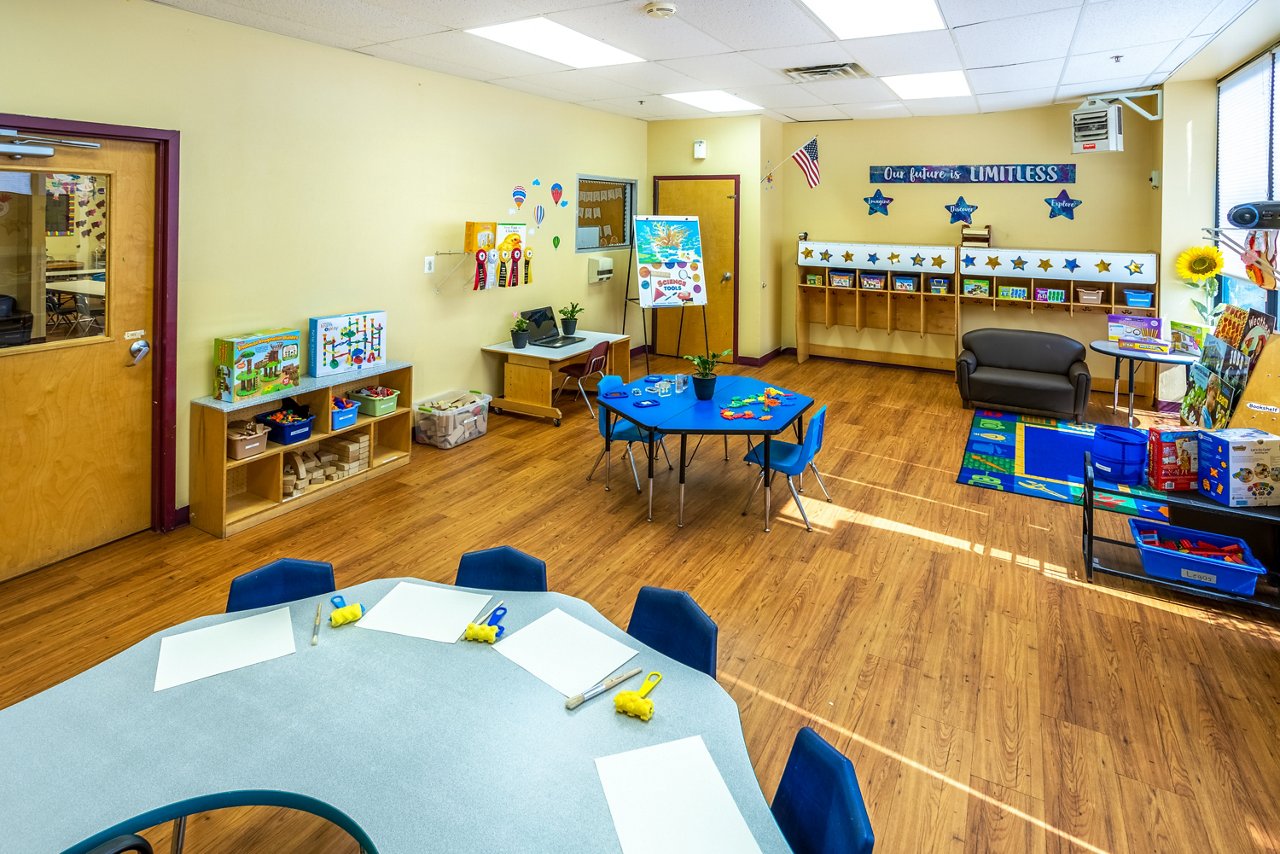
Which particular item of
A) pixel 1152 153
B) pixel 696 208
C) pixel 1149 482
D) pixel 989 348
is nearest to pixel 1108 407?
pixel 989 348

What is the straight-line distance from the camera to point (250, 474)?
492cm

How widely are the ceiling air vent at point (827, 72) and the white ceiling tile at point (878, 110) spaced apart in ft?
5.29

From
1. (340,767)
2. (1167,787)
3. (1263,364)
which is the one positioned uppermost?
(1263,364)

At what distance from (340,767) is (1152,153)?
29.4 ft

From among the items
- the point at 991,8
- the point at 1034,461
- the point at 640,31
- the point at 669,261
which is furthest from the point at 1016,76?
the point at 669,261

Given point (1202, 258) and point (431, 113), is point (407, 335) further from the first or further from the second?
point (1202, 258)

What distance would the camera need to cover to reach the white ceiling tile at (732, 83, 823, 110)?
6.78 meters

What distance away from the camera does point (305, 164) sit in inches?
198

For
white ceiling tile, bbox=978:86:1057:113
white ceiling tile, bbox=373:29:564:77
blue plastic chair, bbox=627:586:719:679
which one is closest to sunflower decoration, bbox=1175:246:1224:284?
white ceiling tile, bbox=978:86:1057:113

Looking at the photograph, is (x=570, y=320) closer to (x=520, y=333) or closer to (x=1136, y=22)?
(x=520, y=333)

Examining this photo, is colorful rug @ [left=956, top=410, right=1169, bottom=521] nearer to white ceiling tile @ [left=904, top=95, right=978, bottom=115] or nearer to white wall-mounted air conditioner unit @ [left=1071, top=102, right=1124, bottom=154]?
white wall-mounted air conditioner unit @ [left=1071, top=102, right=1124, bottom=154]

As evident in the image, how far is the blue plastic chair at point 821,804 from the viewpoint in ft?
4.72

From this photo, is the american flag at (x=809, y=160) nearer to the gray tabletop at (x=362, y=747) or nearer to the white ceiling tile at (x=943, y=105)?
the white ceiling tile at (x=943, y=105)

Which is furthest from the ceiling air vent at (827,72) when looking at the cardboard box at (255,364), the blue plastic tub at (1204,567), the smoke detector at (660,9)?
the cardboard box at (255,364)
